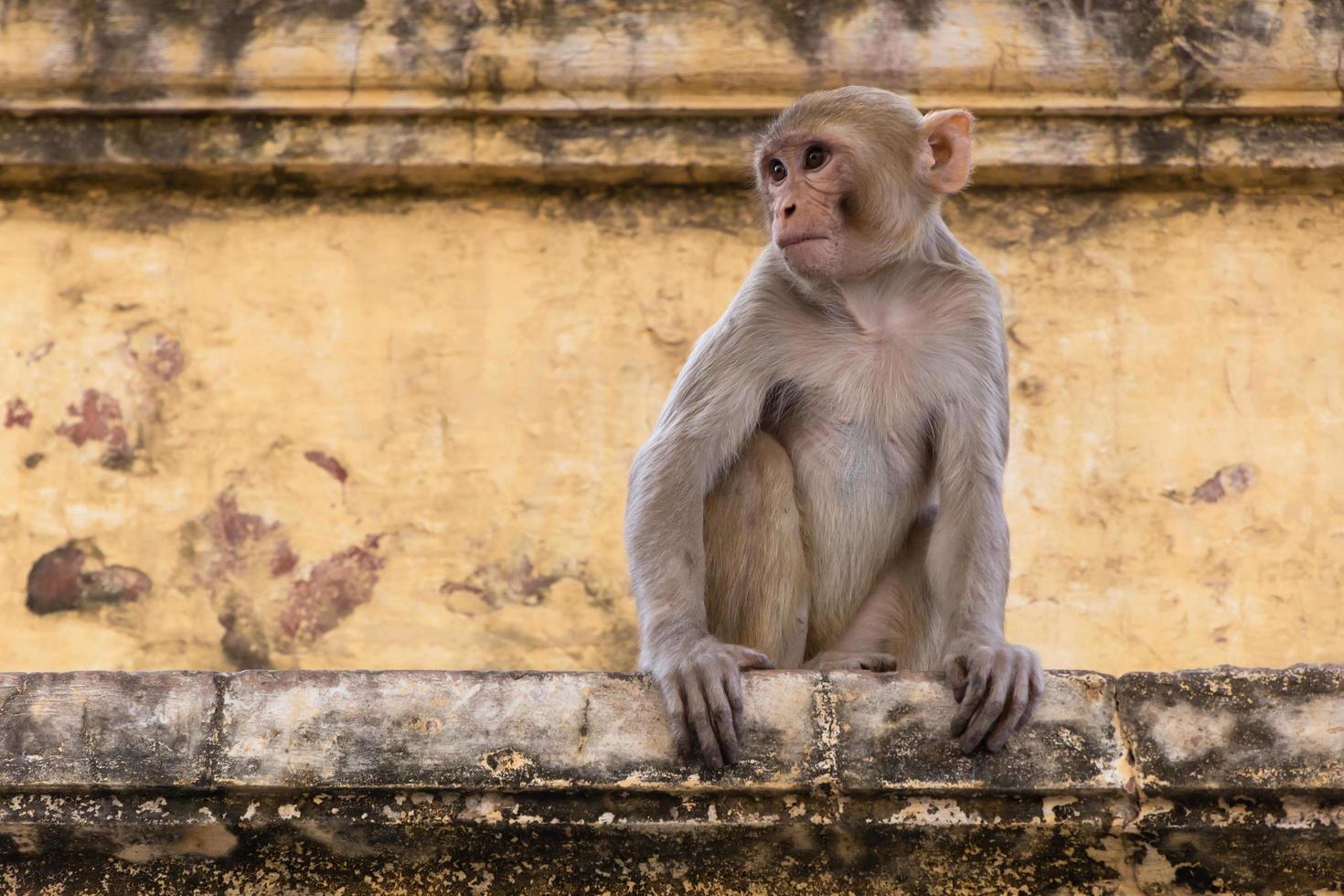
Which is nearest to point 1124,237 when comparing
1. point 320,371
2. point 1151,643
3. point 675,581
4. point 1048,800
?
point 1151,643

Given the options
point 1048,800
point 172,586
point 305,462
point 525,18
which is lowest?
point 1048,800

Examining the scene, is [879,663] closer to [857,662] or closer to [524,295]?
[857,662]

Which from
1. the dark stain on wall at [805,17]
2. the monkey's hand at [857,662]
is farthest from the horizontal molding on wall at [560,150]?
the monkey's hand at [857,662]

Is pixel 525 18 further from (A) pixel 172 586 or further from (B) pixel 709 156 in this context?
(A) pixel 172 586

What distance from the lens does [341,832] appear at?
2.44m

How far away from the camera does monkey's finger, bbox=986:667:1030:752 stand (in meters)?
2.45

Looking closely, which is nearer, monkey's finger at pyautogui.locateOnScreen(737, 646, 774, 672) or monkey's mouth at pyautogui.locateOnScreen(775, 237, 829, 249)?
monkey's finger at pyautogui.locateOnScreen(737, 646, 774, 672)

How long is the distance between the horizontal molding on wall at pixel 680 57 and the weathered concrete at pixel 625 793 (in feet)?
9.56

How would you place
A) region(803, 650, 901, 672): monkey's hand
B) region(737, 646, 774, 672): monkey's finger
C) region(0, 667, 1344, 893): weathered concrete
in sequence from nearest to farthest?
1. region(0, 667, 1344, 893): weathered concrete
2. region(737, 646, 774, 672): monkey's finger
3. region(803, 650, 901, 672): monkey's hand

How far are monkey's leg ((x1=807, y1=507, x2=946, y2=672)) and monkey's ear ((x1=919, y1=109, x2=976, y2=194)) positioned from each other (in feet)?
2.01

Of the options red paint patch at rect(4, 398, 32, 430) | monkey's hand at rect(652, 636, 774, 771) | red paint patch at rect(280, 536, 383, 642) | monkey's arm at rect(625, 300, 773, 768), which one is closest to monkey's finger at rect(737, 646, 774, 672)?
monkey's arm at rect(625, 300, 773, 768)

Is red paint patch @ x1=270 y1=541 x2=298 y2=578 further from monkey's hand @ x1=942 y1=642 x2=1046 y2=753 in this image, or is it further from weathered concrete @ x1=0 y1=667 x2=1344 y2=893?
monkey's hand @ x1=942 y1=642 x2=1046 y2=753

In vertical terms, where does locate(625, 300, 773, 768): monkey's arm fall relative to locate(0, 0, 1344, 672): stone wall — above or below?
below

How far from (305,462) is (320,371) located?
0.85 ft
